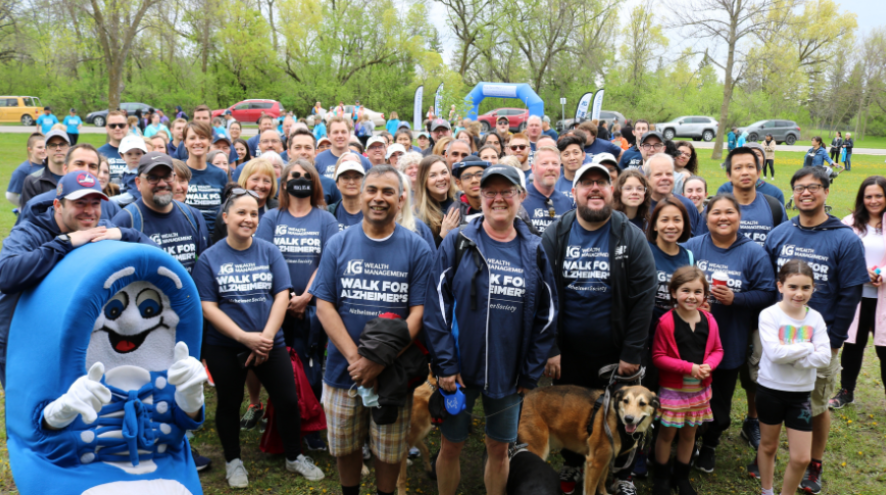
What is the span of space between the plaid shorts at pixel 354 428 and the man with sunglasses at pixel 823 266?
2964mm

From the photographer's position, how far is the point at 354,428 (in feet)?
11.6

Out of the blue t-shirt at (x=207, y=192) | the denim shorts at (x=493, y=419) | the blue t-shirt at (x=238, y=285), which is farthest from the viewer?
the blue t-shirt at (x=207, y=192)

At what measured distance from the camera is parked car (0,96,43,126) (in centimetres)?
3200

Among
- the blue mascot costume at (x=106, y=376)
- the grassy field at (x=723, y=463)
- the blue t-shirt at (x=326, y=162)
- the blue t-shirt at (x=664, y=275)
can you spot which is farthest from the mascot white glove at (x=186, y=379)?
the blue t-shirt at (x=326, y=162)

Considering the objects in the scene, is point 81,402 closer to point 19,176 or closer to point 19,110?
point 19,176

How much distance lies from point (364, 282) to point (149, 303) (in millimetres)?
1149

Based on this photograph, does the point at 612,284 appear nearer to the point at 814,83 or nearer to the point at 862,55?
the point at 814,83

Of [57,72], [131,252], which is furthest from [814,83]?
[57,72]

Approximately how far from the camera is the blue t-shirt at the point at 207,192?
583 centimetres

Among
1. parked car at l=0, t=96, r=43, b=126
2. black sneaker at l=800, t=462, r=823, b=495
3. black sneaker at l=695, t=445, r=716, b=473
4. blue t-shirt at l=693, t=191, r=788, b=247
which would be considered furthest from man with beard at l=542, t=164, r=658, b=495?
parked car at l=0, t=96, r=43, b=126

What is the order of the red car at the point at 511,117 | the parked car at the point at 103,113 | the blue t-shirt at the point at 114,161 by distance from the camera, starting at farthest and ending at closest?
the red car at the point at 511,117
the parked car at the point at 103,113
the blue t-shirt at the point at 114,161

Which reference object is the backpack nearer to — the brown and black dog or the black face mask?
the black face mask

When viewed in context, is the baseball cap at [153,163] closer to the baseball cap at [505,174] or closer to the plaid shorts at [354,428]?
the plaid shorts at [354,428]

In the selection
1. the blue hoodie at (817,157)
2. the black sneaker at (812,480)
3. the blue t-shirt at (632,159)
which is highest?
the blue hoodie at (817,157)
